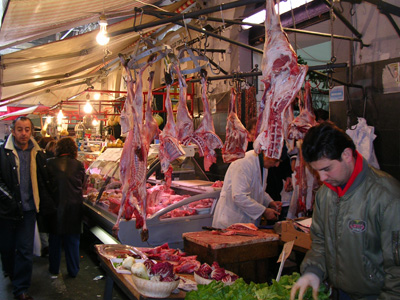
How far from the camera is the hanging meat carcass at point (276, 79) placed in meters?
2.92

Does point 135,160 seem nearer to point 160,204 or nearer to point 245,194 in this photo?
point 245,194

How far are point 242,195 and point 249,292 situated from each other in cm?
227

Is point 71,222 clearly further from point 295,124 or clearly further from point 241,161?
point 295,124

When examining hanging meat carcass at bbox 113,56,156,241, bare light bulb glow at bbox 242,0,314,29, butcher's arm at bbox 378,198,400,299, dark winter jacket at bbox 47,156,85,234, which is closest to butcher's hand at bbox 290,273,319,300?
butcher's arm at bbox 378,198,400,299

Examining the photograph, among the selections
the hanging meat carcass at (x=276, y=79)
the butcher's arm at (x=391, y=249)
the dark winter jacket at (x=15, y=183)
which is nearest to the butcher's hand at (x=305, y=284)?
the butcher's arm at (x=391, y=249)

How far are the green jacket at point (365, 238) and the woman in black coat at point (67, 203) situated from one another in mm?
4756

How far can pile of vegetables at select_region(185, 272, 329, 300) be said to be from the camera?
8.43 feet

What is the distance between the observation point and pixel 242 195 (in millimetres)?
4914

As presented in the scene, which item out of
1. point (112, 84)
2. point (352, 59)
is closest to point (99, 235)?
point (352, 59)

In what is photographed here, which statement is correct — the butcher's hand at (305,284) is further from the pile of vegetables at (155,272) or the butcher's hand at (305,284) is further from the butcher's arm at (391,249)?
the pile of vegetables at (155,272)

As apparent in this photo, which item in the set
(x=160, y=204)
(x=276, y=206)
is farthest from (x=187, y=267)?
(x=160, y=204)

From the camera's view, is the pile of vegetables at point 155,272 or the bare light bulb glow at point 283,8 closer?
the pile of vegetables at point 155,272

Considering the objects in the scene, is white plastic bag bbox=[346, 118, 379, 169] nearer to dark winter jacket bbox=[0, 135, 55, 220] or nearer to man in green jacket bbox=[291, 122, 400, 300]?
man in green jacket bbox=[291, 122, 400, 300]

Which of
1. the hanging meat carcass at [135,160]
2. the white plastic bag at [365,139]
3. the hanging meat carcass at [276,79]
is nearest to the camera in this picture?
the hanging meat carcass at [276,79]
